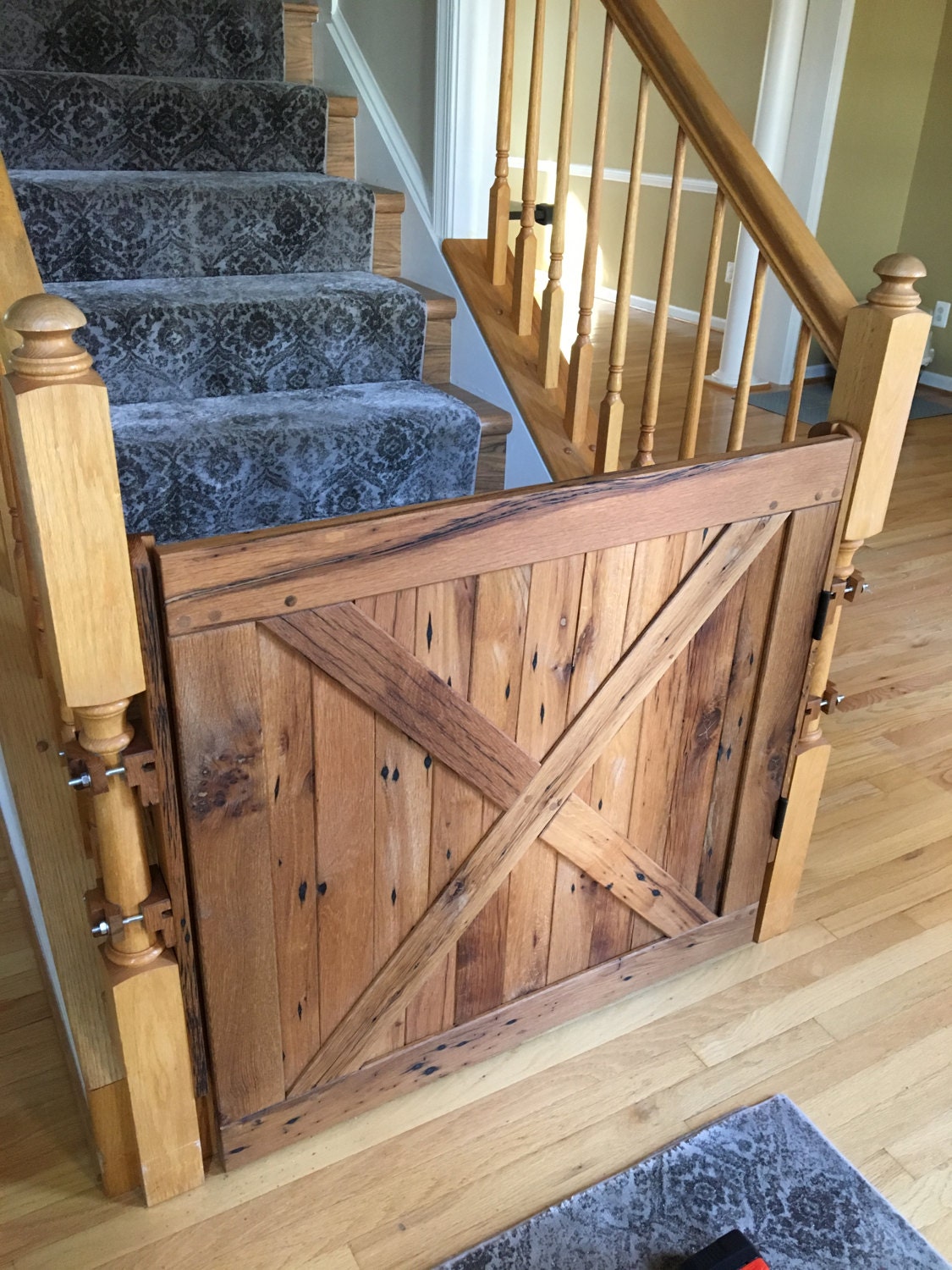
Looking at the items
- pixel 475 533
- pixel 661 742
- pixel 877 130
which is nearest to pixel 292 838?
pixel 475 533

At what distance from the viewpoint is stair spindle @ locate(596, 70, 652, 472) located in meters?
1.87

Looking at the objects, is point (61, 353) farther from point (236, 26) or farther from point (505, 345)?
point (236, 26)

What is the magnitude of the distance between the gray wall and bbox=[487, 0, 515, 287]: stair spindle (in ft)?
0.60

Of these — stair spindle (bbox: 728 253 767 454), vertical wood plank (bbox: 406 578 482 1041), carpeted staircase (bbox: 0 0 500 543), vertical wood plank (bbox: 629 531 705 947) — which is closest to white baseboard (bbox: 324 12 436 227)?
carpeted staircase (bbox: 0 0 500 543)

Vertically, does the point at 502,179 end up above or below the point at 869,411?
above

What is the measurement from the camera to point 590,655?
4.38 feet

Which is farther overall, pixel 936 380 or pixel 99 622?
pixel 936 380

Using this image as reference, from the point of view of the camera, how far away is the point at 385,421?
1922 millimetres

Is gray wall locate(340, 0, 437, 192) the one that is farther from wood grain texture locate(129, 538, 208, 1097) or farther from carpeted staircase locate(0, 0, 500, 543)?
wood grain texture locate(129, 538, 208, 1097)

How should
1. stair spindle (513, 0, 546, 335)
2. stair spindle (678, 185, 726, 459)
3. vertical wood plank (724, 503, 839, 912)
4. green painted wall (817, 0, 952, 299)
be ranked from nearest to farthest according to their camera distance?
vertical wood plank (724, 503, 839, 912)
stair spindle (678, 185, 726, 459)
stair spindle (513, 0, 546, 335)
green painted wall (817, 0, 952, 299)

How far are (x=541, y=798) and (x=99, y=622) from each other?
64cm


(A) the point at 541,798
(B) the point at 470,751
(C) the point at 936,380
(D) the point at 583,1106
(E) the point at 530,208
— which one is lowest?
(C) the point at 936,380

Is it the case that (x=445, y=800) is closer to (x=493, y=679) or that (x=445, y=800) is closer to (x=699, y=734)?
(x=493, y=679)

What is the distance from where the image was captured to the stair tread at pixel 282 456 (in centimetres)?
175
